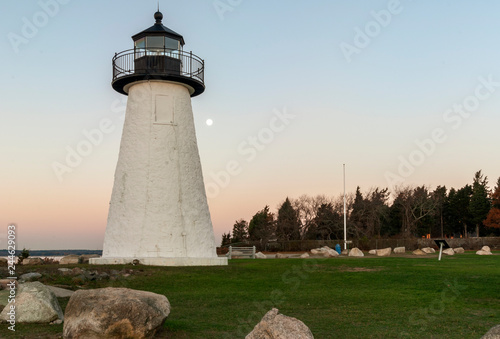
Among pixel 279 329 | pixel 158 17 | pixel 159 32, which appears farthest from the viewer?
pixel 158 17

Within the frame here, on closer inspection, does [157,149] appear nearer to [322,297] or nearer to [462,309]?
[322,297]

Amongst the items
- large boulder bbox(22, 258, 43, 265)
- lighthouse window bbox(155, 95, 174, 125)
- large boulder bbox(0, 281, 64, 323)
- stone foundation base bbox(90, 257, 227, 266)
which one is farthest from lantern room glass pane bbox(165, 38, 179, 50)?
large boulder bbox(0, 281, 64, 323)

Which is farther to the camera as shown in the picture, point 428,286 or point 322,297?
point 428,286

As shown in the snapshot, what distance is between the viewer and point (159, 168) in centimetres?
2628

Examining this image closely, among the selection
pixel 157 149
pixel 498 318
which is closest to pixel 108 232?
pixel 157 149

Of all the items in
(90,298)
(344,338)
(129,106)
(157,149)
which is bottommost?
(344,338)

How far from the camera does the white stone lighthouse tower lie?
84.1 feet

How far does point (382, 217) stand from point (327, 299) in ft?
246

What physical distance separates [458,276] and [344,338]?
11476 mm

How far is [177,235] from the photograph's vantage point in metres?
25.8

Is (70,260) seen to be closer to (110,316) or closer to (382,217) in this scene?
(110,316)

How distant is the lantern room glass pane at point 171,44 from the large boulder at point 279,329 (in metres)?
21.3

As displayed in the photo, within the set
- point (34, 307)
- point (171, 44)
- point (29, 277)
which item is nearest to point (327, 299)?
point (34, 307)

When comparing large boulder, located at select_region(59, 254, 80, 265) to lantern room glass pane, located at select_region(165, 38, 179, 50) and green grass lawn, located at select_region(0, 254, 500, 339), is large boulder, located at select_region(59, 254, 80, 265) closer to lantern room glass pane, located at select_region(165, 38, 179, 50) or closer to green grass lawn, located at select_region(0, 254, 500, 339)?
green grass lawn, located at select_region(0, 254, 500, 339)
